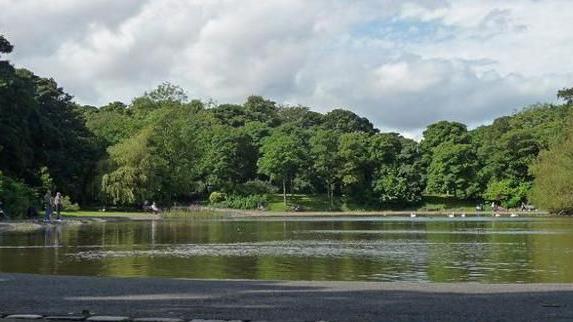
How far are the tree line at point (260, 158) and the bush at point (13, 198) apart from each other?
12.3m

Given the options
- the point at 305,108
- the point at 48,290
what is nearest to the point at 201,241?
the point at 48,290

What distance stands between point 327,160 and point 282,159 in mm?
5854

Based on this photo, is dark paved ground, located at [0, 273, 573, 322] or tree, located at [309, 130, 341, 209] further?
tree, located at [309, 130, 341, 209]

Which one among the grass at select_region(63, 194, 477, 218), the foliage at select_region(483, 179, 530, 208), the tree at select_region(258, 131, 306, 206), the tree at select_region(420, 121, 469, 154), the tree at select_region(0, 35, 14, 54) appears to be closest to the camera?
the tree at select_region(0, 35, 14, 54)

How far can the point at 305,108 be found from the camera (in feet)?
461

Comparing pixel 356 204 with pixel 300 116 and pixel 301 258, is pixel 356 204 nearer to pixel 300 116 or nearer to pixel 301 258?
pixel 300 116

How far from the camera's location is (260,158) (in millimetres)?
90688

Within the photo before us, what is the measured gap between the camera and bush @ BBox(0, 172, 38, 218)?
42.8 metres

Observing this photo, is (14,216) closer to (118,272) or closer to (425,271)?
(118,272)

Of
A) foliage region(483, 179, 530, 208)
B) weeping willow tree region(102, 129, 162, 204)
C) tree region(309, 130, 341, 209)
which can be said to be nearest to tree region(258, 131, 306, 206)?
tree region(309, 130, 341, 209)

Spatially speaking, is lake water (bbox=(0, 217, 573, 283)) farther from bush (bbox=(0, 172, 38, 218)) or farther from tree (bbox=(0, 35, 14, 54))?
tree (bbox=(0, 35, 14, 54))

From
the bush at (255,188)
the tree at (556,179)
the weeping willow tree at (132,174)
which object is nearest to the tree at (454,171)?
the tree at (556,179)

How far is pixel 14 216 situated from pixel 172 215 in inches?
643

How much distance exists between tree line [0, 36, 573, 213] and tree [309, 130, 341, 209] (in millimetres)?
141
